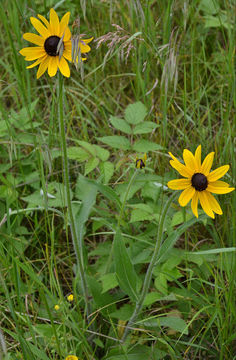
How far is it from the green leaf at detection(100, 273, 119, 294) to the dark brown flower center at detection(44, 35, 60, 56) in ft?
2.84

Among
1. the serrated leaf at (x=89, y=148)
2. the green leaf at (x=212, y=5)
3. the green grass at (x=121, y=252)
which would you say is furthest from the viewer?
the serrated leaf at (x=89, y=148)

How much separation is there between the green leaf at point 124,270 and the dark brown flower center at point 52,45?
65 cm

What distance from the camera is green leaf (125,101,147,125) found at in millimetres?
1939

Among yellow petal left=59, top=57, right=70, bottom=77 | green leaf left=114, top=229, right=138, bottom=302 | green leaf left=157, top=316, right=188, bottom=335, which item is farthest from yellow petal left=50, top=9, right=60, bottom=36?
green leaf left=157, top=316, right=188, bottom=335

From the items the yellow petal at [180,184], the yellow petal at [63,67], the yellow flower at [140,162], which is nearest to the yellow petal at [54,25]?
the yellow petal at [63,67]

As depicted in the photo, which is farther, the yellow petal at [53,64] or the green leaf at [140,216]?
the green leaf at [140,216]

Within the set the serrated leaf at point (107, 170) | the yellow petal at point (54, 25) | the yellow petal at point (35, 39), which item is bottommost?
the serrated leaf at point (107, 170)

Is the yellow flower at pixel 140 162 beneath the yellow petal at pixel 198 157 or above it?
beneath

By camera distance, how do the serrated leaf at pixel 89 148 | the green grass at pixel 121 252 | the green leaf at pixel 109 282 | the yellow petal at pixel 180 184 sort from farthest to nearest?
the serrated leaf at pixel 89 148 → the green leaf at pixel 109 282 → the green grass at pixel 121 252 → the yellow petal at pixel 180 184

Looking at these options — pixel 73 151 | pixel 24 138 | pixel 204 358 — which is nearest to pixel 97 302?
pixel 204 358

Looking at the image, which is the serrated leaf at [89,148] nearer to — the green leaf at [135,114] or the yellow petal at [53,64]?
the green leaf at [135,114]

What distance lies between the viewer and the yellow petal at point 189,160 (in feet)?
4.19

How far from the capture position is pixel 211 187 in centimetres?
130

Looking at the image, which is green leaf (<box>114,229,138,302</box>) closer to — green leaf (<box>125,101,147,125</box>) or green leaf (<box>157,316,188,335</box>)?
green leaf (<box>157,316,188,335</box>)
